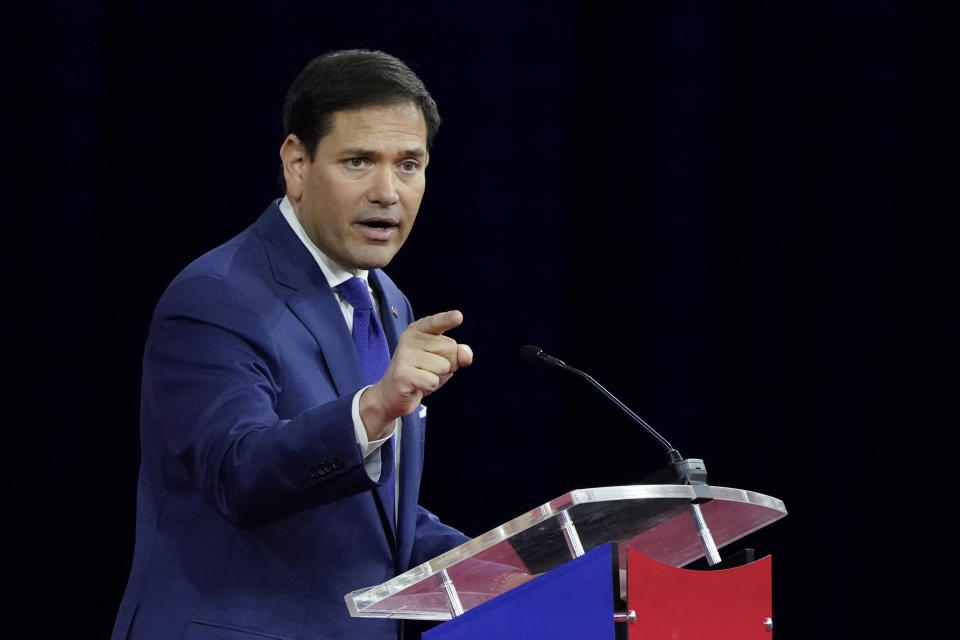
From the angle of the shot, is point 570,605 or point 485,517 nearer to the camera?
point 570,605

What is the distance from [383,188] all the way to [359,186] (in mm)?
38

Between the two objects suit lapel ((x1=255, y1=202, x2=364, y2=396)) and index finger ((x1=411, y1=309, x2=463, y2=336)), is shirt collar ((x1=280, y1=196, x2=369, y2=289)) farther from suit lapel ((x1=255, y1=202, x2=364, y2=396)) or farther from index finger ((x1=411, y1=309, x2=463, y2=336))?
index finger ((x1=411, y1=309, x2=463, y2=336))

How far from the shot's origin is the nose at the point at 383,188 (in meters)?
1.93

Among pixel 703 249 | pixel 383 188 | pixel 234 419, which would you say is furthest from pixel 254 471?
pixel 703 249

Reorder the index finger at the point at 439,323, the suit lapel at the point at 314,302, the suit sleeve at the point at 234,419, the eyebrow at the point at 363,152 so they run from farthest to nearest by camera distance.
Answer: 1. the eyebrow at the point at 363,152
2. the suit lapel at the point at 314,302
3. the suit sleeve at the point at 234,419
4. the index finger at the point at 439,323

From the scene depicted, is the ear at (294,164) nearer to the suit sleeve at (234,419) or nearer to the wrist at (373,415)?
the suit sleeve at (234,419)

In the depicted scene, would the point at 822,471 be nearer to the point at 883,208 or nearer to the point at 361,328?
the point at 883,208

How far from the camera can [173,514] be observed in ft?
5.70

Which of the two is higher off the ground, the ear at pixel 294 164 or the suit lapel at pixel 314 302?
the ear at pixel 294 164

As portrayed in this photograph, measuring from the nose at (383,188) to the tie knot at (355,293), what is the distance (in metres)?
0.13

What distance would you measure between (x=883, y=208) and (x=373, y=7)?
4.61 feet

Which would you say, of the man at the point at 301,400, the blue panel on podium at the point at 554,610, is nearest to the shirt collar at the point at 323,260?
the man at the point at 301,400

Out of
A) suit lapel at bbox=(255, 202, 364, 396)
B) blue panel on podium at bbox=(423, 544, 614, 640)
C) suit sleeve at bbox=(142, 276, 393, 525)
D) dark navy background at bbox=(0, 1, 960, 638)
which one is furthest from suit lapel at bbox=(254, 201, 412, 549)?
dark navy background at bbox=(0, 1, 960, 638)

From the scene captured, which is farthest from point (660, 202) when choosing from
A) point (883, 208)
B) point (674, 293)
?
point (883, 208)
